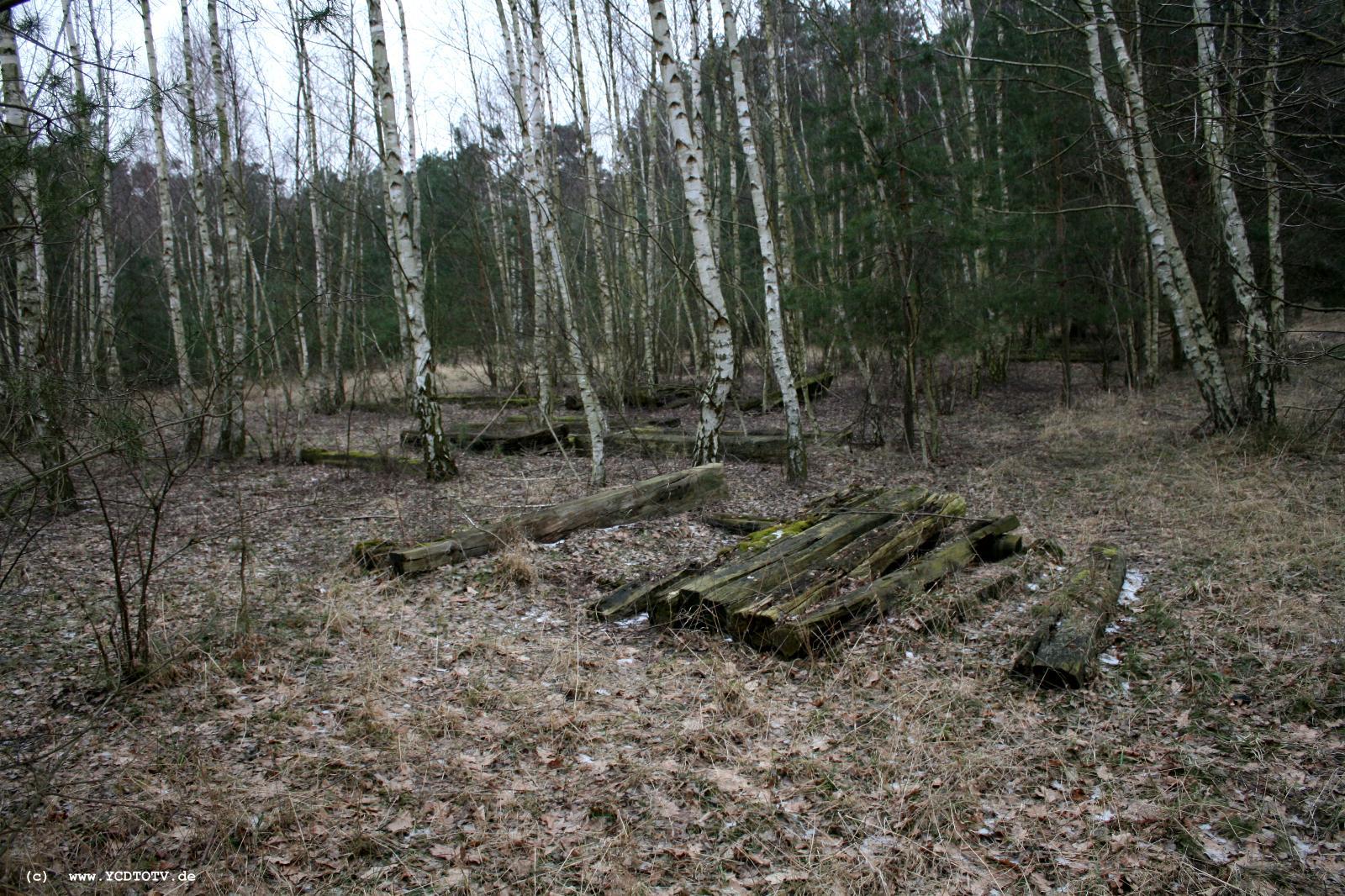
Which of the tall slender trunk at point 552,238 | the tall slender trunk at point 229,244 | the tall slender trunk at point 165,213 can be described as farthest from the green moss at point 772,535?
the tall slender trunk at point 165,213

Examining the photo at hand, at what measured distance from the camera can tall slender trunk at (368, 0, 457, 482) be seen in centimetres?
855

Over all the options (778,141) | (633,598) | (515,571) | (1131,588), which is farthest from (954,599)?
(778,141)

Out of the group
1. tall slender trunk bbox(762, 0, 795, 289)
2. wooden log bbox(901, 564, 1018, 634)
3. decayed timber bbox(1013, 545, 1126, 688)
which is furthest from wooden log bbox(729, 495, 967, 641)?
tall slender trunk bbox(762, 0, 795, 289)

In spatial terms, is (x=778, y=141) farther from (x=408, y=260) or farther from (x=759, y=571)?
(x=759, y=571)

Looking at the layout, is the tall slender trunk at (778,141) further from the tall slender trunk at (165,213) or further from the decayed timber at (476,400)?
the tall slender trunk at (165,213)

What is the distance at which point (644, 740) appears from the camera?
3.90 meters

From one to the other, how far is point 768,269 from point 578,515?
12.3 feet

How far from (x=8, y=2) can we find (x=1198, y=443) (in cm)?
1127

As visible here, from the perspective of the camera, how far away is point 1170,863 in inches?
112

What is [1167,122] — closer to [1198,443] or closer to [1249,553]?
[1249,553]

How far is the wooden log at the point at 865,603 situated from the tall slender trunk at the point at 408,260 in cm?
595

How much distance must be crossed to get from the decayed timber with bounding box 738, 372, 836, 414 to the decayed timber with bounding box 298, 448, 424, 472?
251 inches

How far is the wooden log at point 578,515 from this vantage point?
638 cm

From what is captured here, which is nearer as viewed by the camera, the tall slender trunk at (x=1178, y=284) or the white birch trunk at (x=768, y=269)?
the white birch trunk at (x=768, y=269)
